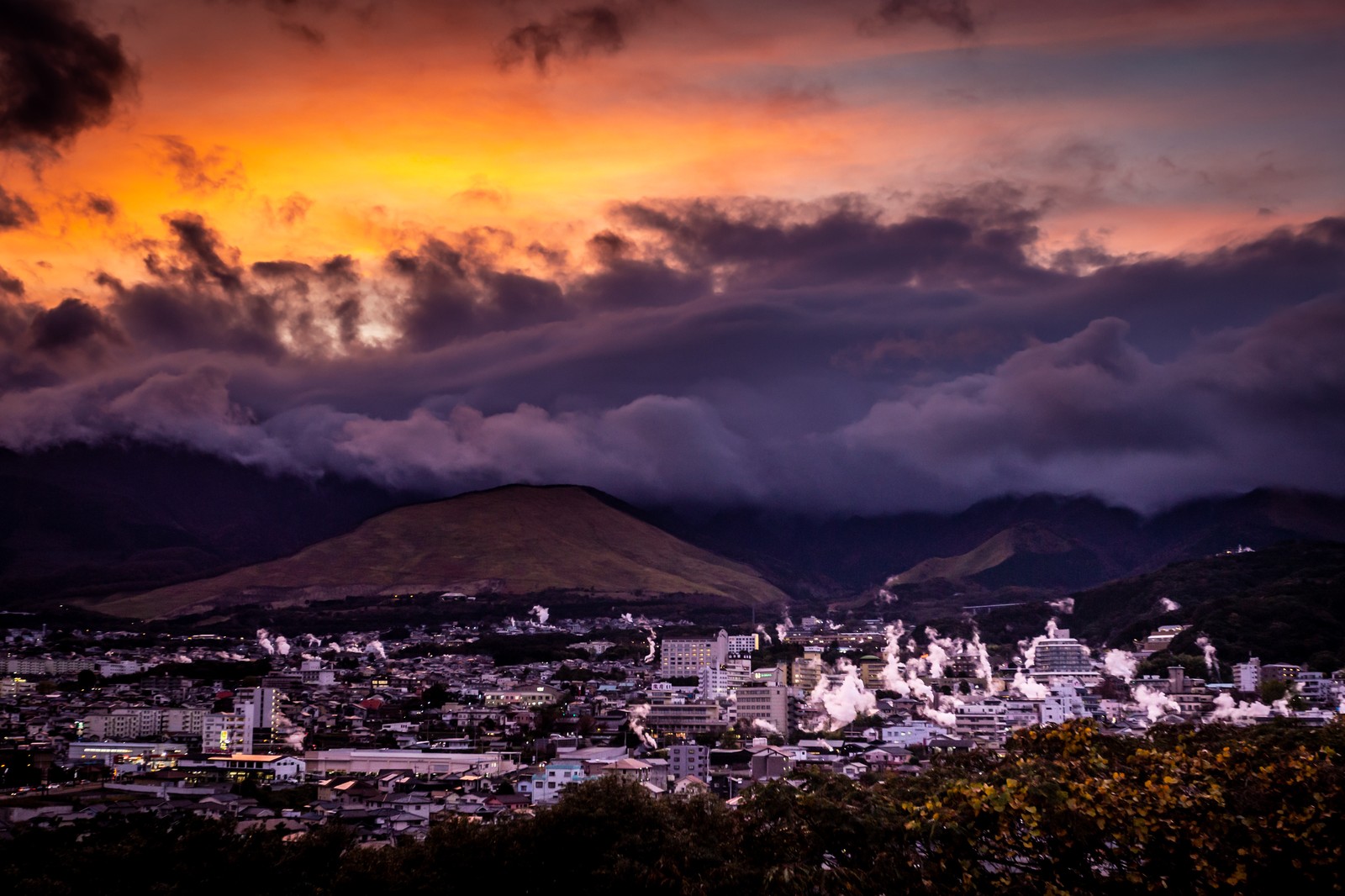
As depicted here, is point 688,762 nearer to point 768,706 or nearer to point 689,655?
point 768,706

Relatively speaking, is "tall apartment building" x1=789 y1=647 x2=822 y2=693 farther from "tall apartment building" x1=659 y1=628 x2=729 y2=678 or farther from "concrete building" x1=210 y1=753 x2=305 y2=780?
"concrete building" x1=210 y1=753 x2=305 y2=780

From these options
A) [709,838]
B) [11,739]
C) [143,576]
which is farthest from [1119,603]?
[143,576]

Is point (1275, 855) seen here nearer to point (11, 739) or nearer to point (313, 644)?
point (11, 739)

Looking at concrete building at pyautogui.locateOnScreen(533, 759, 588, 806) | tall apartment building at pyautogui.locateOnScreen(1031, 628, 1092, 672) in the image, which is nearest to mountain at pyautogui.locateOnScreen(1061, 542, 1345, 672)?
tall apartment building at pyautogui.locateOnScreen(1031, 628, 1092, 672)

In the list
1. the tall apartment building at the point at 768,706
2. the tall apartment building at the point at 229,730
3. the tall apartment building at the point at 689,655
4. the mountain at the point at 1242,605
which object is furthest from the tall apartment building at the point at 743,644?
the tall apartment building at the point at 229,730

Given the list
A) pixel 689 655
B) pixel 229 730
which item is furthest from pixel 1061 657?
pixel 229 730
